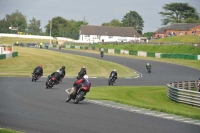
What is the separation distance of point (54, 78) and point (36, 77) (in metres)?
6.47

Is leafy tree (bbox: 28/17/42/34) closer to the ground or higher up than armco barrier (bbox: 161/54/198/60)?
higher up

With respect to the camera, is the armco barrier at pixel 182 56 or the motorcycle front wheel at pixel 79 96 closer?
the motorcycle front wheel at pixel 79 96

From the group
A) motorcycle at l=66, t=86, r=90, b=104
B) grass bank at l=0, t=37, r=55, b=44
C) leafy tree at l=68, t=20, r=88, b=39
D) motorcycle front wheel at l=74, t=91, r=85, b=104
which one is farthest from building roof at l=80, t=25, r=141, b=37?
motorcycle front wheel at l=74, t=91, r=85, b=104

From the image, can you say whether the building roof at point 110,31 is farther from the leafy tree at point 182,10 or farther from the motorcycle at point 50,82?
the motorcycle at point 50,82

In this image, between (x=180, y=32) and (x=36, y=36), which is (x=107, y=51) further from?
(x=36, y=36)

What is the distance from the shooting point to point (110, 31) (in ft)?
421

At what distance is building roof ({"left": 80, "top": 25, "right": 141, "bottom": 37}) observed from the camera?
118m

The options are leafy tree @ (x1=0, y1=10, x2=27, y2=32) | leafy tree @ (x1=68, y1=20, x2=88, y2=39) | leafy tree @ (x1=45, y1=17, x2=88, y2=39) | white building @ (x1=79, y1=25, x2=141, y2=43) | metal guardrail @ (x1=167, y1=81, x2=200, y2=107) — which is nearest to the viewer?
metal guardrail @ (x1=167, y1=81, x2=200, y2=107)

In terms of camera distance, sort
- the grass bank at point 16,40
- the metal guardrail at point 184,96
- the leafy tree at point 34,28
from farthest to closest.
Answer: the leafy tree at point 34,28, the grass bank at point 16,40, the metal guardrail at point 184,96

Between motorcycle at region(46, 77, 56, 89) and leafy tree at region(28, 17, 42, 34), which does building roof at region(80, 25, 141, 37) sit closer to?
leafy tree at region(28, 17, 42, 34)

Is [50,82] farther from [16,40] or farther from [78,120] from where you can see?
[16,40]

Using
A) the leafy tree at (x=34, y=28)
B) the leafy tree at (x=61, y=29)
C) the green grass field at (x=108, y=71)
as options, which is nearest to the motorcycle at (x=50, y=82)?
the green grass field at (x=108, y=71)

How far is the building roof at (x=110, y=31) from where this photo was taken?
118m

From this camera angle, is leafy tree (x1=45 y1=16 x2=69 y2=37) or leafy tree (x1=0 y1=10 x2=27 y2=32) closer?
leafy tree (x1=0 y1=10 x2=27 y2=32)
